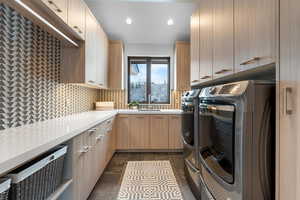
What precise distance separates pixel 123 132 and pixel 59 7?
Result: 2.64 m

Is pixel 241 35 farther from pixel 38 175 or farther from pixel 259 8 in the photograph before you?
pixel 38 175

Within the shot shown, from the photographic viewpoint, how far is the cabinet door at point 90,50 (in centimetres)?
258

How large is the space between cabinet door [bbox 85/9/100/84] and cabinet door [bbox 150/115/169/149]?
57.5 inches

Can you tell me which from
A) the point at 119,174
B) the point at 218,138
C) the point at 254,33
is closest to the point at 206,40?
the point at 254,33

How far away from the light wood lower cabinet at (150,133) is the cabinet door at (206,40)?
172 cm

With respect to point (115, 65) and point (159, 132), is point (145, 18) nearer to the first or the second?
point (115, 65)

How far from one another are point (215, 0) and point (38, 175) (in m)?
2.01

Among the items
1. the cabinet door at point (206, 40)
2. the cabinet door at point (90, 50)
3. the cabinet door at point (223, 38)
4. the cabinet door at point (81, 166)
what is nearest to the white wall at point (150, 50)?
the cabinet door at point (90, 50)

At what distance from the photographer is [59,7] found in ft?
5.52

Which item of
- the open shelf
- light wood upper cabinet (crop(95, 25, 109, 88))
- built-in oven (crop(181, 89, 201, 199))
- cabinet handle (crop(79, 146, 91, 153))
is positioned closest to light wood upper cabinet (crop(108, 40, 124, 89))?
light wood upper cabinet (crop(95, 25, 109, 88))

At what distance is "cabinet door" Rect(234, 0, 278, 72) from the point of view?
1.02 meters

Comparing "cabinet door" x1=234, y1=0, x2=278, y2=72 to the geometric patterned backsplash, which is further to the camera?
the geometric patterned backsplash

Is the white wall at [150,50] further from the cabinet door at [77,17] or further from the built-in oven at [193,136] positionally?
the built-in oven at [193,136]

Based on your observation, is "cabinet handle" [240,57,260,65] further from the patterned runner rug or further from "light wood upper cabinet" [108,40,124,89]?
"light wood upper cabinet" [108,40,124,89]
